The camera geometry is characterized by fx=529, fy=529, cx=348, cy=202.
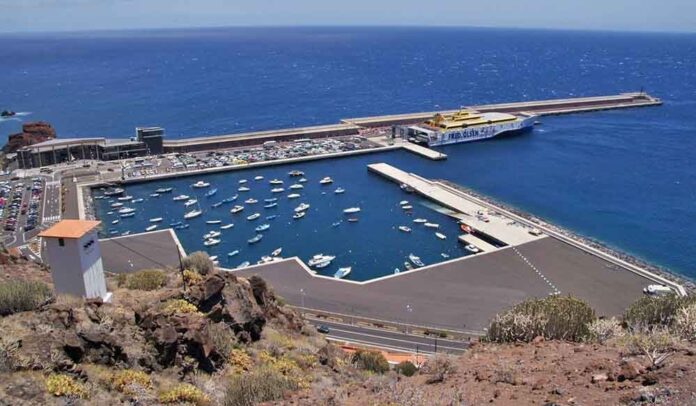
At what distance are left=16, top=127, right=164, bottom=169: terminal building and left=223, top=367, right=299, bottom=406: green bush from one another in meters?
76.9

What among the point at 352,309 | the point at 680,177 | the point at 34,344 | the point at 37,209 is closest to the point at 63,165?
the point at 37,209

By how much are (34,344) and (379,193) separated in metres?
56.6

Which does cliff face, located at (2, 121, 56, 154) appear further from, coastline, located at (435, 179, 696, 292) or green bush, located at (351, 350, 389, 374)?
green bush, located at (351, 350, 389, 374)

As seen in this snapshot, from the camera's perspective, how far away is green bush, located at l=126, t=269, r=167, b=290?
75.1 ft

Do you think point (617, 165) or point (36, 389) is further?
point (617, 165)

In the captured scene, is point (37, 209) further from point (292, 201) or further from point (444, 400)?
point (444, 400)

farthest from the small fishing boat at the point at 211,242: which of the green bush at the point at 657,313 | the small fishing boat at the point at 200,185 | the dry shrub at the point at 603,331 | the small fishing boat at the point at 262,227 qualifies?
the dry shrub at the point at 603,331

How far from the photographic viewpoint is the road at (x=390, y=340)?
3278cm

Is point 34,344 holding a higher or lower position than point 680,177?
higher

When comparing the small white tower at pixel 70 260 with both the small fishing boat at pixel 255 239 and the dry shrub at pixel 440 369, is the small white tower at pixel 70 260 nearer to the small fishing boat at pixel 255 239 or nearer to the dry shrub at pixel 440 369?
the dry shrub at pixel 440 369

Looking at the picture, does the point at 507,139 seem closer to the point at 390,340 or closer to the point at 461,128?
the point at 461,128

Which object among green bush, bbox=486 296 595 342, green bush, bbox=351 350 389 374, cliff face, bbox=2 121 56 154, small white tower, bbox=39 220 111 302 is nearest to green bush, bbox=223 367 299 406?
green bush, bbox=486 296 595 342

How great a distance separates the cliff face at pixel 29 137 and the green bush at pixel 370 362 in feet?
281

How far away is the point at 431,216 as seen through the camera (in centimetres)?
6066
